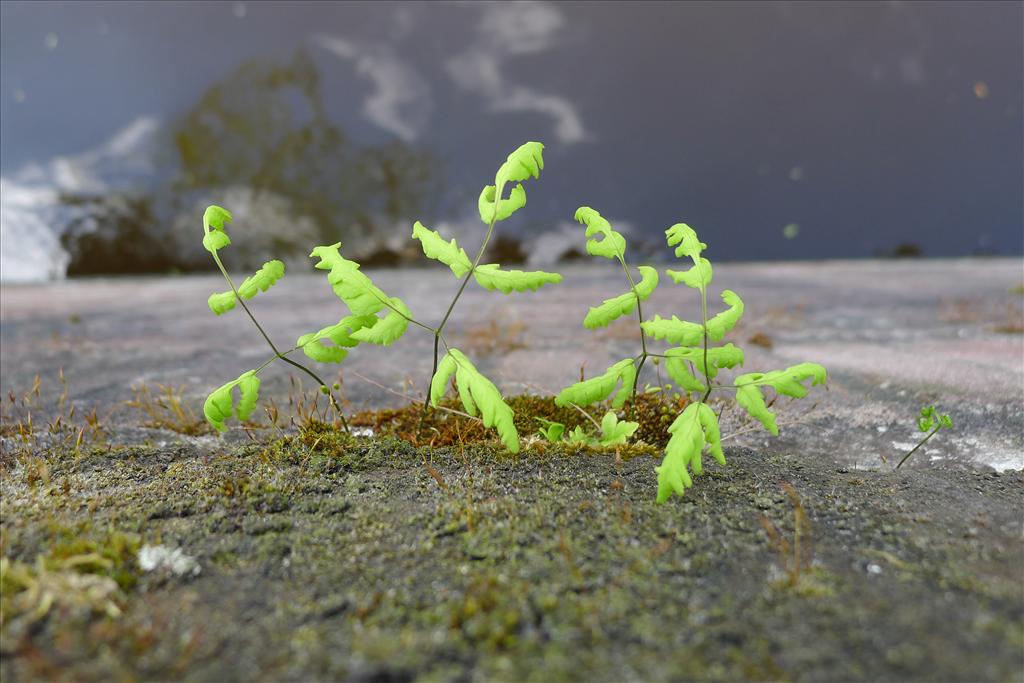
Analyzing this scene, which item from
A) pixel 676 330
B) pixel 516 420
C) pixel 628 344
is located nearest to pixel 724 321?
pixel 676 330

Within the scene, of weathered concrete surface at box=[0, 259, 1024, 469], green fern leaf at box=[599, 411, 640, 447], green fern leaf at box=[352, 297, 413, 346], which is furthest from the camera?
weathered concrete surface at box=[0, 259, 1024, 469]

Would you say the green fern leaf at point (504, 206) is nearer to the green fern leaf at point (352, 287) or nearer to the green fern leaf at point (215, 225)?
the green fern leaf at point (352, 287)

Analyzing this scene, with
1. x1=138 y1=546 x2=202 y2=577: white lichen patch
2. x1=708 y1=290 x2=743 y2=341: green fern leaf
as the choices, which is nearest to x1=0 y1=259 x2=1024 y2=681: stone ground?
x1=138 y1=546 x2=202 y2=577: white lichen patch

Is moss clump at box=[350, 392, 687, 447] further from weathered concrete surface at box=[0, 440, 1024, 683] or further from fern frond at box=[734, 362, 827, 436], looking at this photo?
fern frond at box=[734, 362, 827, 436]

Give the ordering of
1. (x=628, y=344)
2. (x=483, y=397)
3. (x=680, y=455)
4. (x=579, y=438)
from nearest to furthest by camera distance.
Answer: (x=680, y=455), (x=483, y=397), (x=579, y=438), (x=628, y=344)

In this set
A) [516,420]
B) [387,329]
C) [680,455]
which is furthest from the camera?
[516,420]

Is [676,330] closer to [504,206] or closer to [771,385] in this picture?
[771,385]
